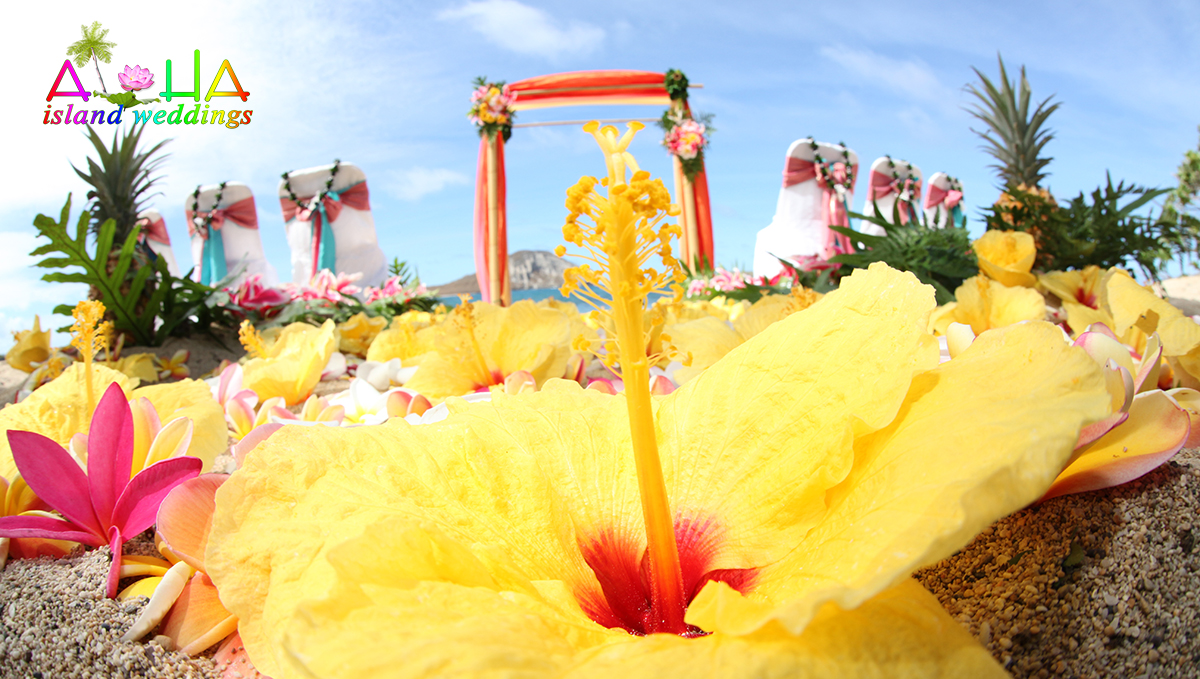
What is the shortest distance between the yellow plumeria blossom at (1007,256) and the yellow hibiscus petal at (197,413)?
1.68 meters

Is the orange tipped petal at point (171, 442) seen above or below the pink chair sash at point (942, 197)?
below

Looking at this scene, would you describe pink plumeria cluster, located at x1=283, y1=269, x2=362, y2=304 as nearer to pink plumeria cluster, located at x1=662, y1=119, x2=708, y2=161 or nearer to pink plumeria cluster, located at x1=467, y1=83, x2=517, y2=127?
pink plumeria cluster, located at x1=467, y1=83, x2=517, y2=127

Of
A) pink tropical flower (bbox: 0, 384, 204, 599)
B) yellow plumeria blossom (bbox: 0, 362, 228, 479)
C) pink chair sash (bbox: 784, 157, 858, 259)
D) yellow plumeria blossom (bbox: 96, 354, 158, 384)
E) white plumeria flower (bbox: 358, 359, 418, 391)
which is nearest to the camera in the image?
pink tropical flower (bbox: 0, 384, 204, 599)

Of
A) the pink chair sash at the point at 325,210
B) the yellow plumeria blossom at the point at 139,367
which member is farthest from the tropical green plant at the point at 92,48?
the pink chair sash at the point at 325,210

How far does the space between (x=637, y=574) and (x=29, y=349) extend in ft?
9.15

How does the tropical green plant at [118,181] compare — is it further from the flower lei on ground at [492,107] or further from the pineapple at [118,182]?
the flower lei on ground at [492,107]

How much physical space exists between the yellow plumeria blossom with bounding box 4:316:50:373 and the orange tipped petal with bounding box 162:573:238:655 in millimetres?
2459

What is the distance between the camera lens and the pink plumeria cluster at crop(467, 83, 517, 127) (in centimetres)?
739

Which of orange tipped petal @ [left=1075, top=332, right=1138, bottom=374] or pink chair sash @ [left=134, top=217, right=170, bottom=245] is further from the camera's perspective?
pink chair sash @ [left=134, top=217, right=170, bottom=245]

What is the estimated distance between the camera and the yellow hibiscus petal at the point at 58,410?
0.97m

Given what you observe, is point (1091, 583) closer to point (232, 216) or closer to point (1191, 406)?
point (1191, 406)

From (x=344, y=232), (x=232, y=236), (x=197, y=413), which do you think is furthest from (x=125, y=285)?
(x=232, y=236)

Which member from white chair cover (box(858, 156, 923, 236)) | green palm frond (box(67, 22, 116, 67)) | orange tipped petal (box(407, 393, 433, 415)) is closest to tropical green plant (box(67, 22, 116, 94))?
green palm frond (box(67, 22, 116, 67))

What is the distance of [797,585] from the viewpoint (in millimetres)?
400
